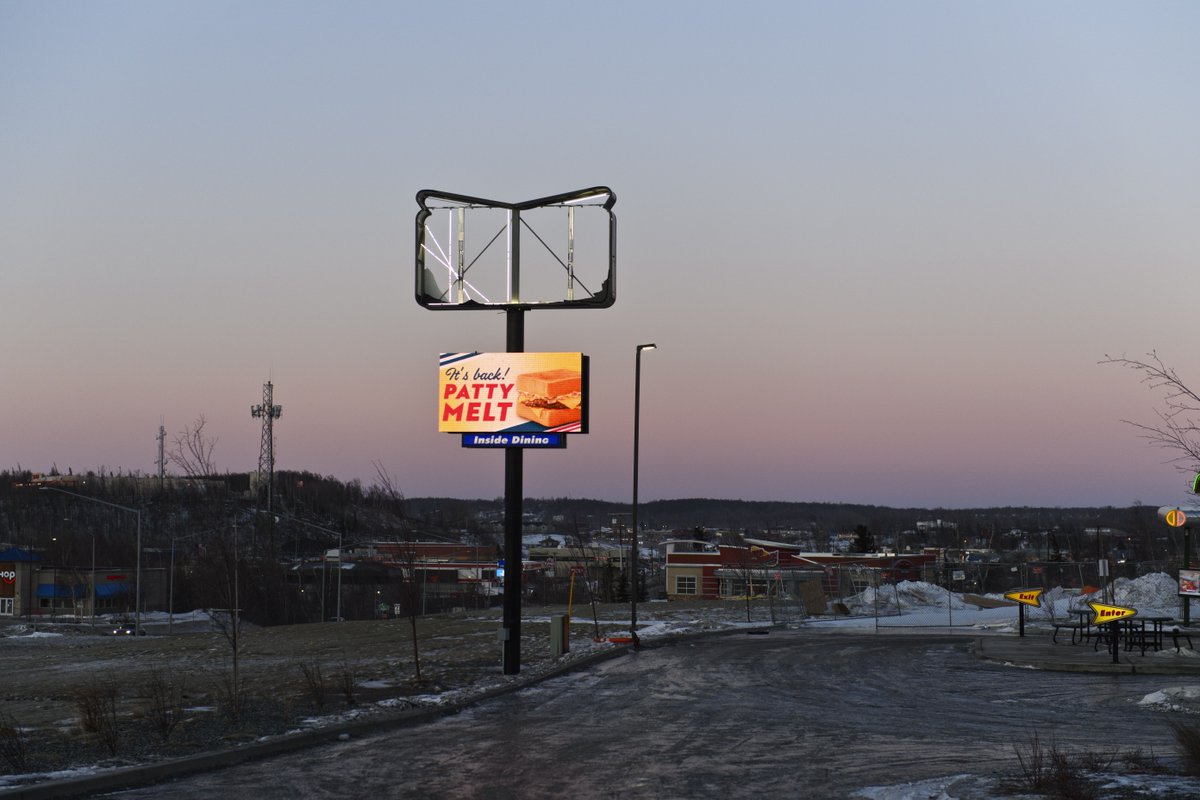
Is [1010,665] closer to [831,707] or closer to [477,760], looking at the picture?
[831,707]

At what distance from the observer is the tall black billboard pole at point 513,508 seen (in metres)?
22.9

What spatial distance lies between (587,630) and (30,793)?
1014 inches

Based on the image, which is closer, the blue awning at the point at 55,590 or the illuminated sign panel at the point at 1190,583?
the illuminated sign panel at the point at 1190,583

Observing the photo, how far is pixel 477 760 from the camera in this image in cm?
1327

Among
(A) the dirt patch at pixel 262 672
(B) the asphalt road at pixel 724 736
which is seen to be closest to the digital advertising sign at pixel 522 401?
(A) the dirt patch at pixel 262 672

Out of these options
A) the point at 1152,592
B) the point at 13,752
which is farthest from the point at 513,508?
the point at 1152,592

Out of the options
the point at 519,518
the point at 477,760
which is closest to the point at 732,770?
the point at 477,760

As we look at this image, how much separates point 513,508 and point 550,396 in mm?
2329

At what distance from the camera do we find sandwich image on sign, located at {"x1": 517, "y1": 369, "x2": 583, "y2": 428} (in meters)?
23.4

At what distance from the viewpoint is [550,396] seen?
925 inches

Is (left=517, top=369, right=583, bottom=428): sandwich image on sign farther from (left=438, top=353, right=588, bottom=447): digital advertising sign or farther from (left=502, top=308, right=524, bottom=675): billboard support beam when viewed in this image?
(left=502, top=308, right=524, bottom=675): billboard support beam

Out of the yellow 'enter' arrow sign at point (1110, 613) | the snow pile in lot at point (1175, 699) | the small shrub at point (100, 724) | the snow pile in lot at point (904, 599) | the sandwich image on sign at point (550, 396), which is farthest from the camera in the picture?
the snow pile in lot at point (904, 599)

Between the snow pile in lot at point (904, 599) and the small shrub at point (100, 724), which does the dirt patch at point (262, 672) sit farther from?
the snow pile in lot at point (904, 599)

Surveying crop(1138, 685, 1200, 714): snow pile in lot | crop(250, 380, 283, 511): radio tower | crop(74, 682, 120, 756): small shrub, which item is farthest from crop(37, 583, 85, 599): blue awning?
crop(1138, 685, 1200, 714): snow pile in lot
